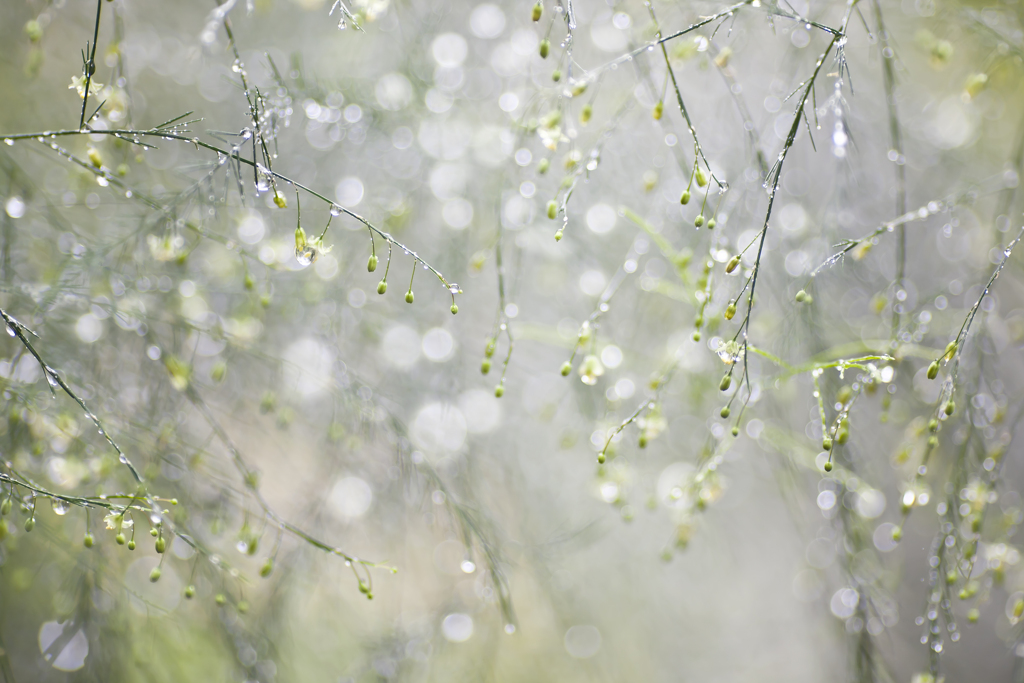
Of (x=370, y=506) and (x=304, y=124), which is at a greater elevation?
(x=304, y=124)

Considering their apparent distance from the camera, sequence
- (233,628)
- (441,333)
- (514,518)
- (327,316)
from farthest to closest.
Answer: (514,518), (441,333), (327,316), (233,628)

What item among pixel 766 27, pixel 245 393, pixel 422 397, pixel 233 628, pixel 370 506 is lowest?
pixel 233 628

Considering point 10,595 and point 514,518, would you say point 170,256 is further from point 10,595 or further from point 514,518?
point 514,518

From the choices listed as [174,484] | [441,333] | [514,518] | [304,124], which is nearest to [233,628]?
[174,484]

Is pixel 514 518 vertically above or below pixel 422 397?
below

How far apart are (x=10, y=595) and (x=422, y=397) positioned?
1.09m

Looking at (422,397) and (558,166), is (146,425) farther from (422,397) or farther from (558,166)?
(558,166)

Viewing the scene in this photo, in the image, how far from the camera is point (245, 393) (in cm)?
154

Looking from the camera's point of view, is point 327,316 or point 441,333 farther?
point 441,333

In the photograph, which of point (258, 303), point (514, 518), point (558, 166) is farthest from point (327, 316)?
point (514, 518)

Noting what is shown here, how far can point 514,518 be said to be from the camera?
1.84m

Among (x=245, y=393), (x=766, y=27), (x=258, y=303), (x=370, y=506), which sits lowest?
(x=370, y=506)

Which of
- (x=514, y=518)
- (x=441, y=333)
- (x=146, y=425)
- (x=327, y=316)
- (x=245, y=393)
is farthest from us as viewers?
(x=514, y=518)

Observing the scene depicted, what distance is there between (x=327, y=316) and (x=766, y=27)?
1.31 metres
